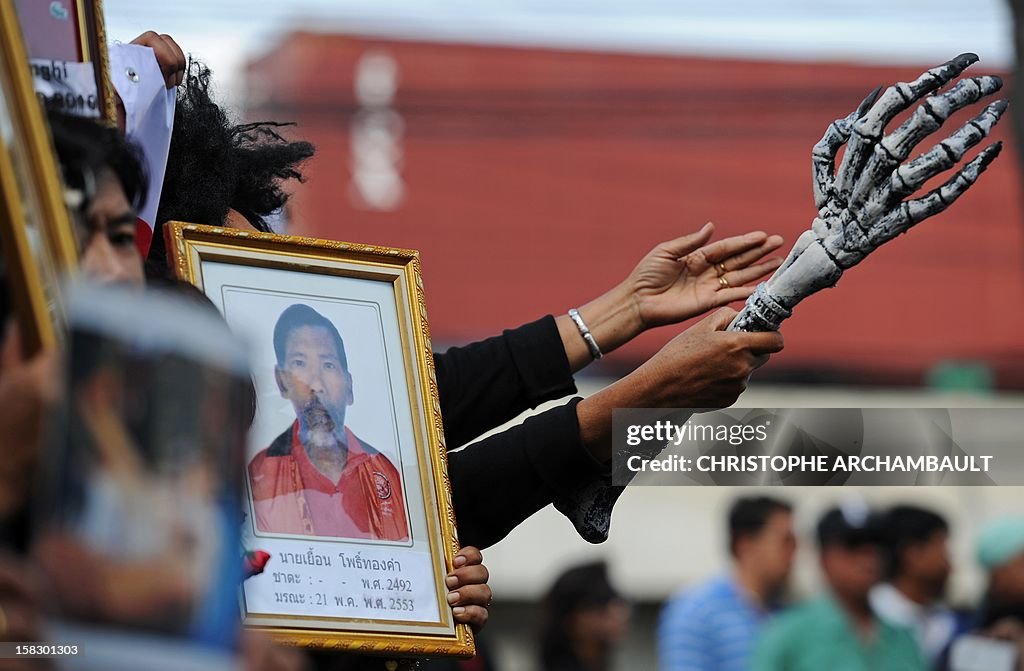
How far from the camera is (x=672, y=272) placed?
2.98 m

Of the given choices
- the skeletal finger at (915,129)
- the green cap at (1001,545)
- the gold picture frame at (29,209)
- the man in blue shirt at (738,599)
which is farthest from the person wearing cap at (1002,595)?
the gold picture frame at (29,209)

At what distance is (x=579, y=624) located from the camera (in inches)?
244

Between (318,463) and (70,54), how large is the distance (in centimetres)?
69

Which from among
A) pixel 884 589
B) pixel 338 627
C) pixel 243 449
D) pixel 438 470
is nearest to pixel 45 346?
pixel 243 449

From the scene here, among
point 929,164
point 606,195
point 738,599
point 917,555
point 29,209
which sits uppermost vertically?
point 606,195

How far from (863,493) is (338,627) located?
6467mm

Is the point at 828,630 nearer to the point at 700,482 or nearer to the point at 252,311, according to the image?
the point at 700,482

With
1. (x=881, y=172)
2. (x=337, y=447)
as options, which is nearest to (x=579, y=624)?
(x=337, y=447)

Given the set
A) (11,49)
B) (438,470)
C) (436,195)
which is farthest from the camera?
(436,195)

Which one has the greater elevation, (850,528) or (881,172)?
(850,528)

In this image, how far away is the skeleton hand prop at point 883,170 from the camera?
233 cm

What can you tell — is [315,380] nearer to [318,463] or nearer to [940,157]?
[318,463]

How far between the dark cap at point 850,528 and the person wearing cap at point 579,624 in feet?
2.79

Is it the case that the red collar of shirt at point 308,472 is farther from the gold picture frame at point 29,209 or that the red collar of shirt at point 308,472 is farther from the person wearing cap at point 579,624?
the person wearing cap at point 579,624
